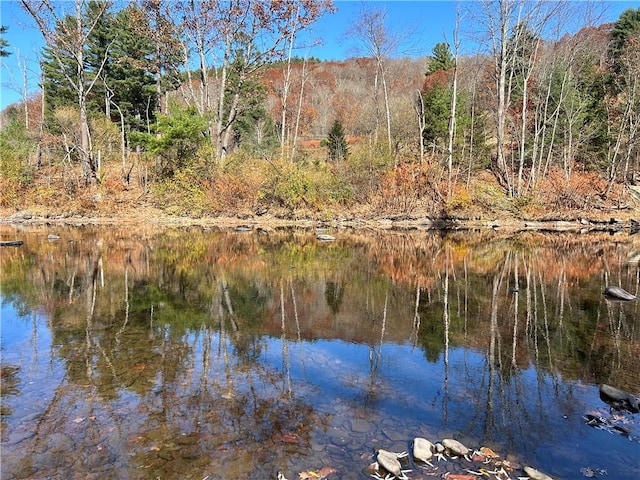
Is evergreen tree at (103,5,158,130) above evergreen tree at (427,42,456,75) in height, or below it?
below

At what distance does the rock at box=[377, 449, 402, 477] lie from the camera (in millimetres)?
3555

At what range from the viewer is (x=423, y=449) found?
3826 millimetres

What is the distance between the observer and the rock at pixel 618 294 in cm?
933

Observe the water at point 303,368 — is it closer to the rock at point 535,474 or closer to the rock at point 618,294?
the rock at point 535,474

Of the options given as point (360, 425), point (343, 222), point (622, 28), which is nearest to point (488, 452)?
point (360, 425)

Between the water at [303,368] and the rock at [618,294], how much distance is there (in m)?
0.31

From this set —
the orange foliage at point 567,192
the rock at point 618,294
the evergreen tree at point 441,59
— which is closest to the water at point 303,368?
the rock at point 618,294

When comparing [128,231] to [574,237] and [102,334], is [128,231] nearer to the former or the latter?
[102,334]

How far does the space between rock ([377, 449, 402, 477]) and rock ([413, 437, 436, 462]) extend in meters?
0.18

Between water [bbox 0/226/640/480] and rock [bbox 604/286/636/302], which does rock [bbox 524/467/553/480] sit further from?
rock [bbox 604/286/636/302]

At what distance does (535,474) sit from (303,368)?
9.82 ft

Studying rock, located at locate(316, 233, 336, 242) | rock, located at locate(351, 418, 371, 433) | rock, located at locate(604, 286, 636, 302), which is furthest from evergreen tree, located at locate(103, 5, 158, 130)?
rock, located at locate(351, 418, 371, 433)

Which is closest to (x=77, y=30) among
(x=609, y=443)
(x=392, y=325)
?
(x=392, y=325)

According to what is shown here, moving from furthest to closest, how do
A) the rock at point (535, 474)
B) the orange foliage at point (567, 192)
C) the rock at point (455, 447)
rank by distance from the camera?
the orange foliage at point (567, 192) → the rock at point (455, 447) → the rock at point (535, 474)
